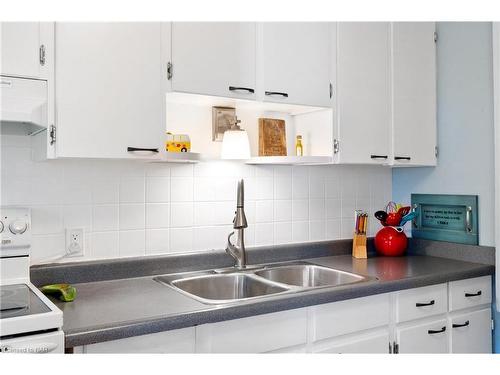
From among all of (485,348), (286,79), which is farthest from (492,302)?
(286,79)

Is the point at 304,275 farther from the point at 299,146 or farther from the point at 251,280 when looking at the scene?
the point at 299,146

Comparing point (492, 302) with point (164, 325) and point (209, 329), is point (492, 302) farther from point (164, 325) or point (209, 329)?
point (164, 325)

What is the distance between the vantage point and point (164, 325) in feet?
4.98

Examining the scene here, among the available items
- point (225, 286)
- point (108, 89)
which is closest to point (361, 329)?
point (225, 286)

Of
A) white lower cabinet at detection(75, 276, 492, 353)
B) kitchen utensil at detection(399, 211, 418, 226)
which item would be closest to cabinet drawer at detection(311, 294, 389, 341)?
white lower cabinet at detection(75, 276, 492, 353)

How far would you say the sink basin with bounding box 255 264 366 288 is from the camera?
2.31 m

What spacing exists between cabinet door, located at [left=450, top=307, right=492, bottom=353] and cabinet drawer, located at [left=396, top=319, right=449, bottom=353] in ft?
0.19

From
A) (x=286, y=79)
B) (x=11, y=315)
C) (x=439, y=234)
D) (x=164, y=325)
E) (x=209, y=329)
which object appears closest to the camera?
(x=11, y=315)

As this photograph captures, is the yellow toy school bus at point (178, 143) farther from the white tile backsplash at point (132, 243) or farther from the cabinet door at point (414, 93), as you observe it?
the cabinet door at point (414, 93)

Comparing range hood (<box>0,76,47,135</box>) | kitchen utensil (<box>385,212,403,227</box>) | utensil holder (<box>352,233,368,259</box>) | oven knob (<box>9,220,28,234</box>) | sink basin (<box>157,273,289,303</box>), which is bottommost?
sink basin (<box>157,273,289,303</box>)

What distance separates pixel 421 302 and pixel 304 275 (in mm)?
546

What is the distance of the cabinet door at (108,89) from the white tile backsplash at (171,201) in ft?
0.91

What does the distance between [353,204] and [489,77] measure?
3.15 feet

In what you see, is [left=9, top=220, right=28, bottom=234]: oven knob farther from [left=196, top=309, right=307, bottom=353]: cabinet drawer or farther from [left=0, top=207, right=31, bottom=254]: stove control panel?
[left=196, top=309, right=307, bottom=353]: cabinet drawer
